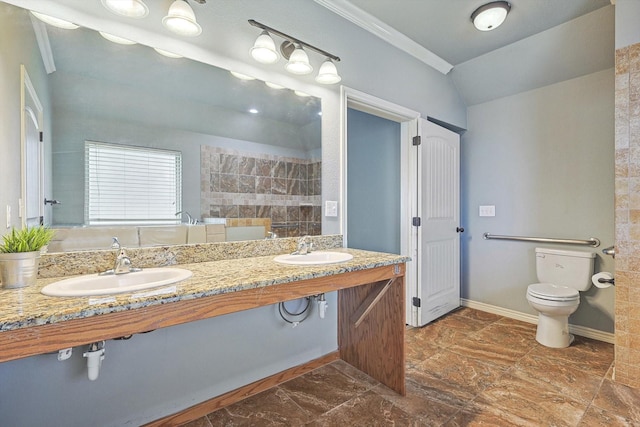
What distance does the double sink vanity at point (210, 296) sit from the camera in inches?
32.0

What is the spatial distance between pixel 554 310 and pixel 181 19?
9.73 ft

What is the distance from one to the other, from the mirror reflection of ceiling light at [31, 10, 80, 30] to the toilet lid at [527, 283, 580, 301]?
3208 mm

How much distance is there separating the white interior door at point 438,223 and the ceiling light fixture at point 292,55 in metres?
1.10

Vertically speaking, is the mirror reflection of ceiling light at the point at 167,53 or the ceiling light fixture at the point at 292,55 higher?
the ceiling light fixture at the point at 292,55

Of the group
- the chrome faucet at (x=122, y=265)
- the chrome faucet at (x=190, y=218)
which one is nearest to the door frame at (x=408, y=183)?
the chrome faucet at (x=190, y=218)

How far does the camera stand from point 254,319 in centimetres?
170

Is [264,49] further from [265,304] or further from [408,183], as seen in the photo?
[408,183]


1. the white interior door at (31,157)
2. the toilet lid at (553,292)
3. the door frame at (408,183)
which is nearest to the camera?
the white interior door at (31,157)

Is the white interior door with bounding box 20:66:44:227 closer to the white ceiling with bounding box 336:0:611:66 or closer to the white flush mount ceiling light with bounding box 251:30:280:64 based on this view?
the white flush mount ceiling light with bounding box 251:30:280:64

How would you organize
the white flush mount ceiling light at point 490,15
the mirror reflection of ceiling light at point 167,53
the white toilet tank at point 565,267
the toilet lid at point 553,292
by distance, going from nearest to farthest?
the mirror reflection of ceiling light at point 167,53
the white flush mount ceiling light at point 490,15
the toilet lid at point 553,292
the white toilet tank at point 565,267

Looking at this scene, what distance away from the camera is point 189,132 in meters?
1.58

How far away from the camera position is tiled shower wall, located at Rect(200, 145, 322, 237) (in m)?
1.64

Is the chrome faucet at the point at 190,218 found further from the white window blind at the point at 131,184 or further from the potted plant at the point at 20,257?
the potted plant at the point at 20,257

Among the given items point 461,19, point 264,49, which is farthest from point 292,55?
point 461,19
